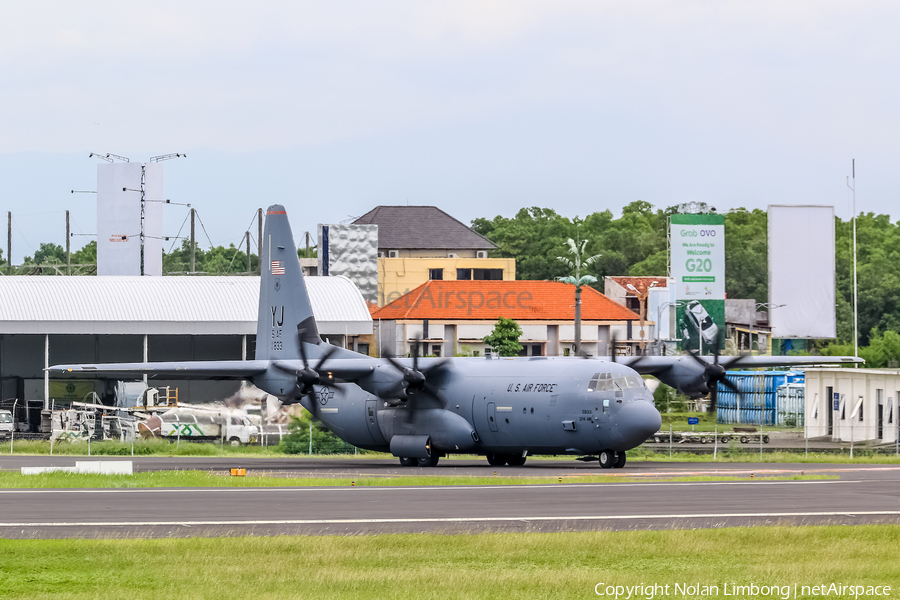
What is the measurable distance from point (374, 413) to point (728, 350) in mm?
79308

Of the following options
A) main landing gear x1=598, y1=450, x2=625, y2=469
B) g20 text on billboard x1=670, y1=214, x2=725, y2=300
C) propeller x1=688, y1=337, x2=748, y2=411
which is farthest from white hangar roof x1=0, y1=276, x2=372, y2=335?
main landing gear x1=598, y1=450, x2=625, y2=469

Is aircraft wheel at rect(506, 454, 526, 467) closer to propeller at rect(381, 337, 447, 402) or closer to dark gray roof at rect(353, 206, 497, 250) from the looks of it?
propeller at rect(381, 337, 447, 402)

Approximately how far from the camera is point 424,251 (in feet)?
463

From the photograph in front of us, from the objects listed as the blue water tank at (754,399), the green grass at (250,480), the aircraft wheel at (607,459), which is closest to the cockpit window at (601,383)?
the aircraft wheel at (607,459)

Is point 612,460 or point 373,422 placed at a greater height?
point 373,422

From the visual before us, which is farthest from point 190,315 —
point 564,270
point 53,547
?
point 564,270

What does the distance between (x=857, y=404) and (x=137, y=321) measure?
44.0 meters

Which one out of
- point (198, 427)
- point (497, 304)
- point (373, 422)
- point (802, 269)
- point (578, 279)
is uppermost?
point (802, 269)

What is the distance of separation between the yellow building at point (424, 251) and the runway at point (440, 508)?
3632 inches

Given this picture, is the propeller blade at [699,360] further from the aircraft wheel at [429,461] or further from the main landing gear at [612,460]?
the aircraft wheel at [429,461]

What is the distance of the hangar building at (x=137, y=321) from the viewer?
74250mm

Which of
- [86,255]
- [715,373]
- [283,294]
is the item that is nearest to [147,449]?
[283,294]

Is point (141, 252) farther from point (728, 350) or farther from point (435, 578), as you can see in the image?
point (435, 578)

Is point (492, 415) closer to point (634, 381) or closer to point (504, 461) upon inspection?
point (504, 461)
